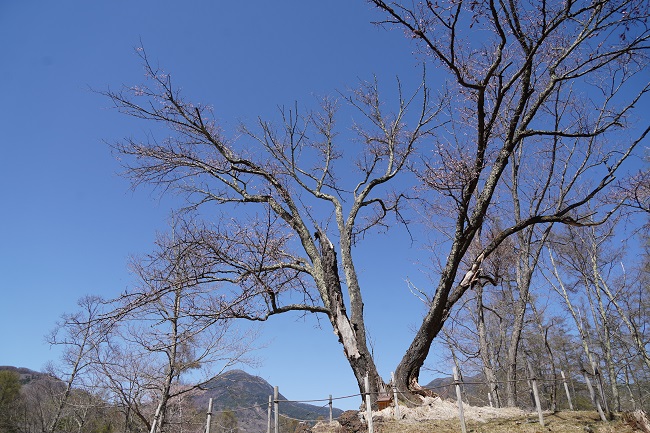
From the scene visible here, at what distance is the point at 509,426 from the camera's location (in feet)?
23.2

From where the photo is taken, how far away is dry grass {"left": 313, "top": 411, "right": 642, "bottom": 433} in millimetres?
6719

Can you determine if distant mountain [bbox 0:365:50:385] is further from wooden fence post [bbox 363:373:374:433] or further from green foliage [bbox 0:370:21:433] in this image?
wooden fence post [bbox 363:373:374:433]

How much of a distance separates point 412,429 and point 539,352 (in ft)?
75.4

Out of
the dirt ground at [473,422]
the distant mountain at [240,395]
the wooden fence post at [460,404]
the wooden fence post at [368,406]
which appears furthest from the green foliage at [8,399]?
the wooden fence post at [460,404]

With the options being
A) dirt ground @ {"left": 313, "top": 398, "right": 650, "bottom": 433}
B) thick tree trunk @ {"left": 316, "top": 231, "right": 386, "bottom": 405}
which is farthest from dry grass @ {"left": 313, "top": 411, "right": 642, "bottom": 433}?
thick tree trunk @ {"left": 316, "top": 231, "right": 386, "bottom": 405}

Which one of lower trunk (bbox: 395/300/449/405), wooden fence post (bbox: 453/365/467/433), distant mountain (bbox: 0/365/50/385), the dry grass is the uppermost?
distant mountain (bbox: 0/365/50/385)

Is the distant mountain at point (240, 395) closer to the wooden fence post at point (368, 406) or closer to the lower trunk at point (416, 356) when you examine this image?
the wooden fence post at point (368, 406)

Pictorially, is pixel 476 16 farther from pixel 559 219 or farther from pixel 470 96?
pixel 559 219

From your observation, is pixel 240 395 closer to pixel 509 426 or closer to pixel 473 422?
pixel 473 422

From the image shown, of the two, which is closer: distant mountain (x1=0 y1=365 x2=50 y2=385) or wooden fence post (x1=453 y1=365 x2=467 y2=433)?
wooden fence post (x1=453 y1=365 x2=467 y2=433)

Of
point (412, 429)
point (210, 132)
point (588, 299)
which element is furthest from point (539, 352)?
point (210, 132)

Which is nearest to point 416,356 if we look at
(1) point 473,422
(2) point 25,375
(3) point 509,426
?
(1) point 473,422

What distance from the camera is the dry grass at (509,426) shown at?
6.72 m

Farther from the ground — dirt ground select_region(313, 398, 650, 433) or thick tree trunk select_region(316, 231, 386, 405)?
thick tree trunk select_region(316, 231, 386, 405)
